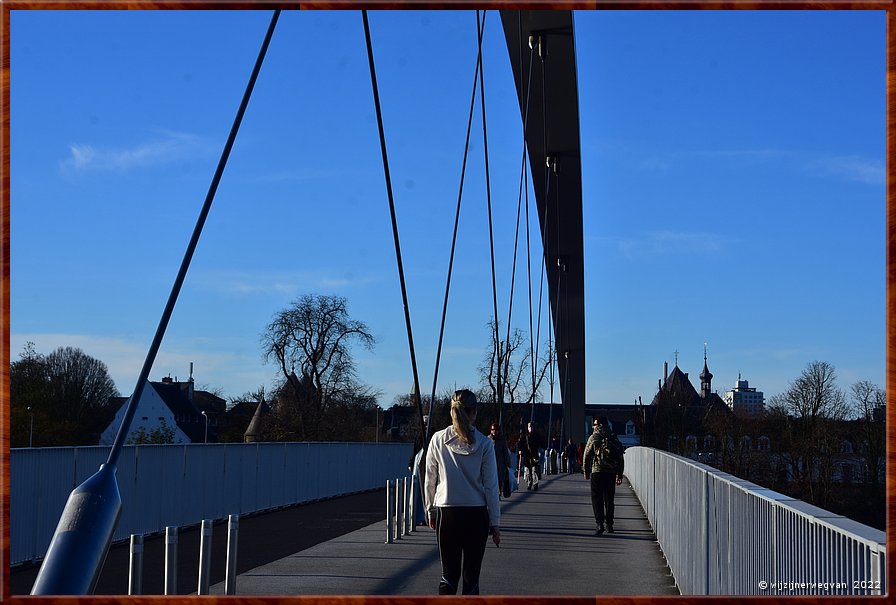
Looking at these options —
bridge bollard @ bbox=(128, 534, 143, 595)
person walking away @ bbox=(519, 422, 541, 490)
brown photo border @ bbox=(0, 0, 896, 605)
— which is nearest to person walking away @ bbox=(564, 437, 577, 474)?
person walking away @ bbox=(519, 422, 541, 490)

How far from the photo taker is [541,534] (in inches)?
554

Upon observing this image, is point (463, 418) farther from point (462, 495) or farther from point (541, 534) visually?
point (541, 534)

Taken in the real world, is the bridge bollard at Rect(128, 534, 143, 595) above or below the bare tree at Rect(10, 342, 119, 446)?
below

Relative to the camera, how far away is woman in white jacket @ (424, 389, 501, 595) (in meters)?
6.93

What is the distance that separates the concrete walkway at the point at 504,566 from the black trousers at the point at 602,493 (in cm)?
25

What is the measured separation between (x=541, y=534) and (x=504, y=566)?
3.60 metres

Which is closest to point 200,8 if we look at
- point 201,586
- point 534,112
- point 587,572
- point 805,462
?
point 201,586

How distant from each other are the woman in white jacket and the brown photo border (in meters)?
3.01

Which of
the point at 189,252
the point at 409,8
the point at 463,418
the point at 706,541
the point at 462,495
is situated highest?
the point at 409,8

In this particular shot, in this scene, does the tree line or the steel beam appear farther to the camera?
the tree line

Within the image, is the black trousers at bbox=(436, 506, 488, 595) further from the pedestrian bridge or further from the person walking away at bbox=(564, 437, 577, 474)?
the person walking away at bbox=(564, 437, 577, 474)

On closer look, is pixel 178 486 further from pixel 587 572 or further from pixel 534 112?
pixel 534 112

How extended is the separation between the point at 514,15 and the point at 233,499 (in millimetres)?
8794

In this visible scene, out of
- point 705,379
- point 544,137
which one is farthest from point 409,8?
point 705,379
